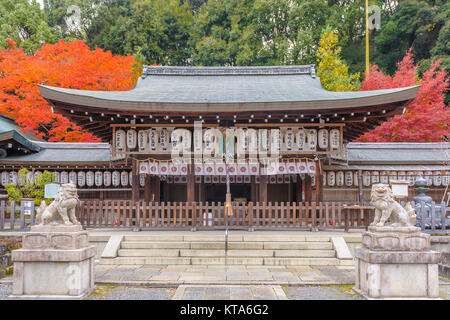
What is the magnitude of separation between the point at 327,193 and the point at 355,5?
87.6ft

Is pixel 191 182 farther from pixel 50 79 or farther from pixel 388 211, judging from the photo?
pixel 50 79

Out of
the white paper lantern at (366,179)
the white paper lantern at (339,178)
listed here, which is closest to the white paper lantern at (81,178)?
the white paper lantern at (339,178)

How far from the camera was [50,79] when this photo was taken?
2269cm

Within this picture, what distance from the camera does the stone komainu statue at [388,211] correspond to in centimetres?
655

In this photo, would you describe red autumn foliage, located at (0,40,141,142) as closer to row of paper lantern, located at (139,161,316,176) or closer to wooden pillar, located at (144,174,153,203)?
wooden pillar, located at (144,174,153,203)

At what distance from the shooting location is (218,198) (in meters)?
17.0

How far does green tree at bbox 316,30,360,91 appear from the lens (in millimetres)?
26617

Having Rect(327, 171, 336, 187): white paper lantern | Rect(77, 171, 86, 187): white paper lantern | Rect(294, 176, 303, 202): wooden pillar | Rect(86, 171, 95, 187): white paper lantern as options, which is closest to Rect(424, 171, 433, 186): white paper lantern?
Rect(327, 171, 336, 187): white paper lantern

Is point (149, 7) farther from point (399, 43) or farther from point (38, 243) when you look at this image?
point (38, 243)

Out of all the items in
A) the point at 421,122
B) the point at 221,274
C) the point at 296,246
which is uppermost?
the point at 421,122

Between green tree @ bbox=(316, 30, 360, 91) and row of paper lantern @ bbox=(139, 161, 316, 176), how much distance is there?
16.0 metres

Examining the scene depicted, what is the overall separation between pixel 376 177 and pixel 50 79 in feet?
70.4

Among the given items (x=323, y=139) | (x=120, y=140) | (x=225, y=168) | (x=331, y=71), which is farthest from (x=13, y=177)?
(x=331, y=71)

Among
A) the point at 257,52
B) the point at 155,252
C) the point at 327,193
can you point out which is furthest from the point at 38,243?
the point at 257,52
